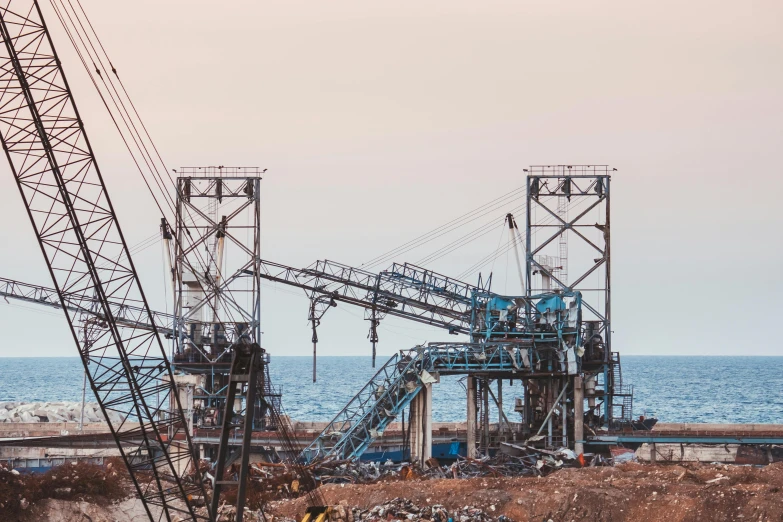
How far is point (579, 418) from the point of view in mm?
66438

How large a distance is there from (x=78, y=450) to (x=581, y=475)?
99.8 feet

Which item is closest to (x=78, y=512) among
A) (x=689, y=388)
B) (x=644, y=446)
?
(x=644, y=446)

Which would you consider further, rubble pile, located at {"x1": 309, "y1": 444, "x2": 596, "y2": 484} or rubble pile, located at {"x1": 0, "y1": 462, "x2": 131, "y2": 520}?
rubble pile, located at {"x1": 309, "y1": 444, "x2": 596, "y2": 484}

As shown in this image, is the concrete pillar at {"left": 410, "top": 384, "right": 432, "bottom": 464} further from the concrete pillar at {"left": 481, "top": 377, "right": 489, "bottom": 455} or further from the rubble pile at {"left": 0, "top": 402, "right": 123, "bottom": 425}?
the rubble pile at {"left": 0, "top": 402, "right": 123, "bottom": 425}

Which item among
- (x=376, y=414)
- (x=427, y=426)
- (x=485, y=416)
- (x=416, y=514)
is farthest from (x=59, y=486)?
(x=485, y=416)

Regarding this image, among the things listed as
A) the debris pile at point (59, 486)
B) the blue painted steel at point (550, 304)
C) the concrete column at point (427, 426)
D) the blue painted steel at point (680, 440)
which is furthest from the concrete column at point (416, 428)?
the debris pile at point (59, 486)

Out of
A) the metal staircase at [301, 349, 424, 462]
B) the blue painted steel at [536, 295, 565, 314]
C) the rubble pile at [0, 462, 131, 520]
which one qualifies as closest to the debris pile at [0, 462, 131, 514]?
the rubble pile at [0, 462, 131, 520]

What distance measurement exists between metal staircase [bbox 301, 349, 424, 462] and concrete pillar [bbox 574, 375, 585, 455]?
870 centimetres

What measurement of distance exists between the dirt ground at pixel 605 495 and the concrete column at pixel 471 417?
1190 cm

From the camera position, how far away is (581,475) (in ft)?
179

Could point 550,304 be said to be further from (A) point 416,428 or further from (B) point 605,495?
(B) point 605,495

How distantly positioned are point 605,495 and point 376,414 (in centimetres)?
1808

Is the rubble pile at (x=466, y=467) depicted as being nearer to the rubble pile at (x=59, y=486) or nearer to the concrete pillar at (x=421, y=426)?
the concrete pillar at (x=421, y=426)

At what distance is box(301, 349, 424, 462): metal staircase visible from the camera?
63750 mm
